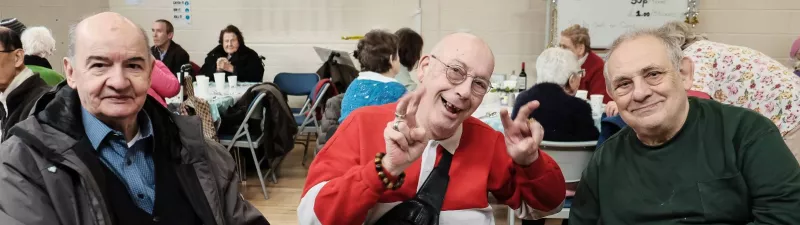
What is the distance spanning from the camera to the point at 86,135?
140cm

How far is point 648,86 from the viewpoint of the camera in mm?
1396

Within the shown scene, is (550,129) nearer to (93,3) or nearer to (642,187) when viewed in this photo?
(642,187)

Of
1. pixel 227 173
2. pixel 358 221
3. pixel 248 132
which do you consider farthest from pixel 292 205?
pixel 358 221

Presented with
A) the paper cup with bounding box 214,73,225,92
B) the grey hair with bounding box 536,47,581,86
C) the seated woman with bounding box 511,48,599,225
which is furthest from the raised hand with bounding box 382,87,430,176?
the paper cup with bounding box 214,73,225,92

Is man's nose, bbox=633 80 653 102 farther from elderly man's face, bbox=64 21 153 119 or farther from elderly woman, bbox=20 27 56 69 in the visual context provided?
elderly woman, bbox=20 27 56 69

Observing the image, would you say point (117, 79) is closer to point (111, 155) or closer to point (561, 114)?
point (111, 155)

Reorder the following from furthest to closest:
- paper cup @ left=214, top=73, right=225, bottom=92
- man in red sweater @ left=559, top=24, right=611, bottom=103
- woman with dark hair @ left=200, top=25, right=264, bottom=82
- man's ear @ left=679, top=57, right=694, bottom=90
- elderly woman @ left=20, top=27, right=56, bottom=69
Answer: woman with dark hair @ left=200, top=25, right=264, bottom=82
paper cup @ left=214, top=73, right=225, bottom=92
man in red sweater @ left=559, top=24, right=611, bottom=103
elderly woman @ left=20, top=27, right=56, bottom=69
man's ear @ left=679, top=57, right=694, bottom=90

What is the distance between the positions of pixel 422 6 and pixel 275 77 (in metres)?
1.58

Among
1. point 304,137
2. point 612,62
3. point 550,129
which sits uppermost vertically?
point 612,62

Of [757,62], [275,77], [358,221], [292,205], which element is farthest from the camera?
[275,77]

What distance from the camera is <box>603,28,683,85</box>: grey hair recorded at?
Answer: 143 centimetres

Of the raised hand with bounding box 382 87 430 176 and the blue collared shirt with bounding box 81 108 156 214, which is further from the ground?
the raised hand with bounding box 382 87 430 176

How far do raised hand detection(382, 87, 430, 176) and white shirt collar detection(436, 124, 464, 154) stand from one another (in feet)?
0.62

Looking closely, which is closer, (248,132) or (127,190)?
(127,190)
